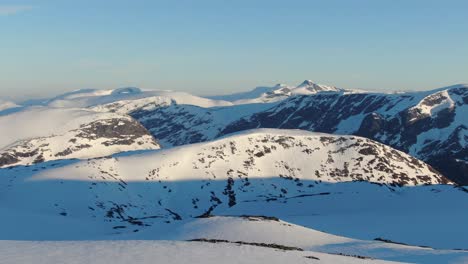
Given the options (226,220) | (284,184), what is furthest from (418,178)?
(226,220)

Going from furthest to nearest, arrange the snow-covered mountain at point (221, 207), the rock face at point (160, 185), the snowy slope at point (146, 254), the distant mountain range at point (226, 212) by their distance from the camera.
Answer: the rock face at point (160, 185) → the snow-covered mountain at point (221, 207) → the distant mountain range at point (226, 212) → the snowy slope at point (146, 254)

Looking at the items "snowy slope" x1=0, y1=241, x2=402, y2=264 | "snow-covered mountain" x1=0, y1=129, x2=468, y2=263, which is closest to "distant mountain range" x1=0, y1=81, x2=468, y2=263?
"snowy slope" x1=0, y1=241, x2=402, y2=264

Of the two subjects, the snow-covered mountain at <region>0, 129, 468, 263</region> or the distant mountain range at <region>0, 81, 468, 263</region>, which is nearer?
the distant mountain range at <region>0, 81, 468, 263</region>

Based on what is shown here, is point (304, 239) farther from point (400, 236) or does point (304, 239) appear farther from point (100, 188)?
point (100, 188)

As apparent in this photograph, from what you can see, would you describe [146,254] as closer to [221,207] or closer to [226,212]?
[226,212]

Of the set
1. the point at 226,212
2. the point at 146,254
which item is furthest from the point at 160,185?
Answer: the point at 146,254

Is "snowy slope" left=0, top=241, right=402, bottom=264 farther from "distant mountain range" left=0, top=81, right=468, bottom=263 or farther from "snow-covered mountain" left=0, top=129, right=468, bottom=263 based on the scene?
"snow-covered mountain" left=0, top=129, right=468, bottom=263

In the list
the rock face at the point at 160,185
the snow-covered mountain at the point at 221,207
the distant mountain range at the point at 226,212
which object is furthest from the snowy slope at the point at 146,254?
the rock face at the point at 160,185

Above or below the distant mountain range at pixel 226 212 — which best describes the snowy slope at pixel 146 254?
above

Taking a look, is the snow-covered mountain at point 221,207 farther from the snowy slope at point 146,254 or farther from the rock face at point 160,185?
the snowy slope at point 146,254

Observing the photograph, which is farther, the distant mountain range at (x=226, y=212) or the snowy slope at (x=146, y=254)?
the distant mountain range at (x=226, y=212)

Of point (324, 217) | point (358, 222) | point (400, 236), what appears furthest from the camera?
point (324, 217)
